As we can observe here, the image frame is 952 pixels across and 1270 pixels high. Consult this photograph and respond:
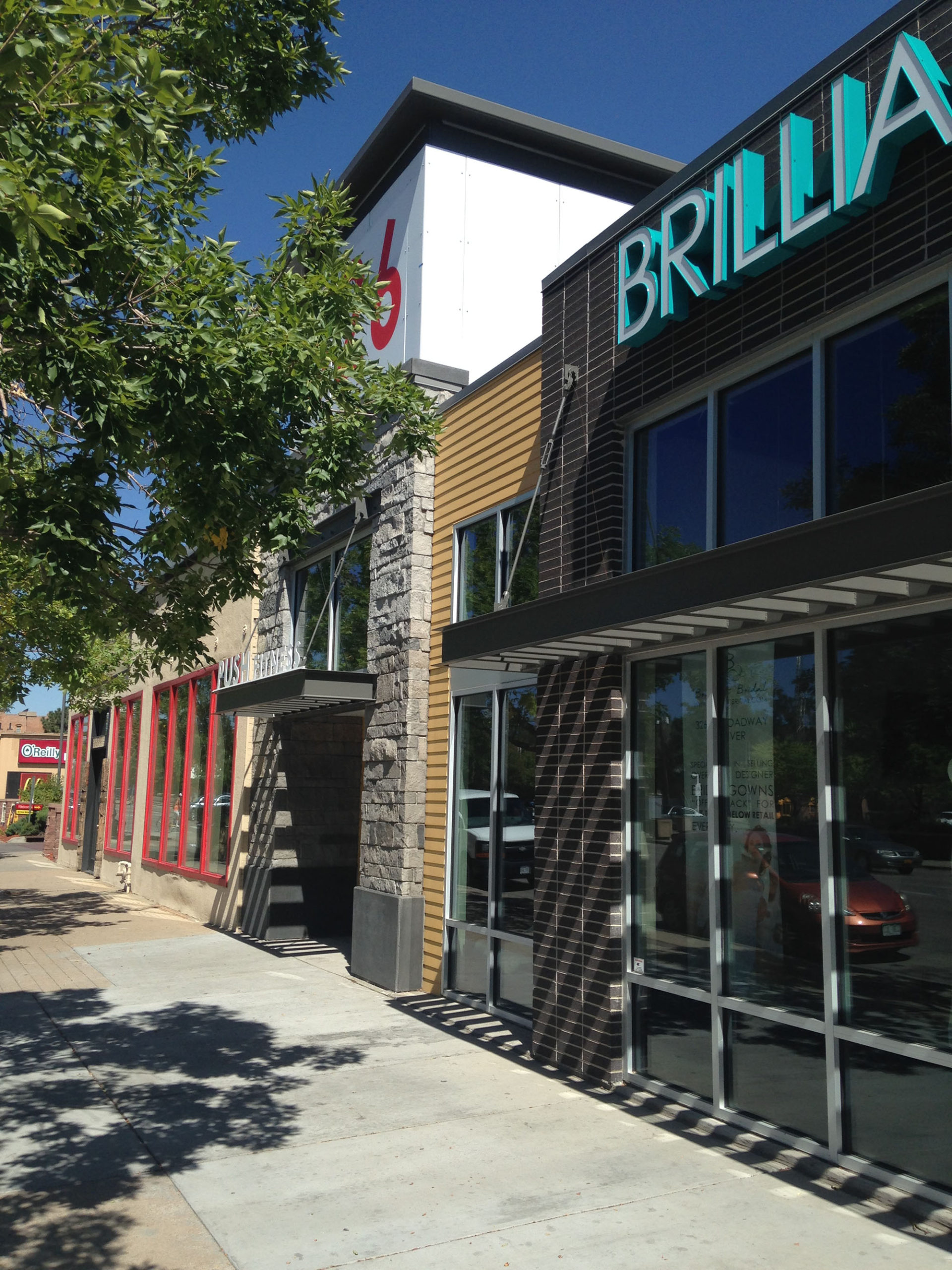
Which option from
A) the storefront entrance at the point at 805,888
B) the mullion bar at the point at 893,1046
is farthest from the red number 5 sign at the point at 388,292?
the mullion bar at the point at 893,1046

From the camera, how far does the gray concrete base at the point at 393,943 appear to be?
11.4 meters

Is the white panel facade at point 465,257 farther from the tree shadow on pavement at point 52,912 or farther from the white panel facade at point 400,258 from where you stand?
the tree shadow on pavement at point 52,912

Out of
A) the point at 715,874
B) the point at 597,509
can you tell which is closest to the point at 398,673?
the point at 597,509

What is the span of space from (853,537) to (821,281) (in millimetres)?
2317

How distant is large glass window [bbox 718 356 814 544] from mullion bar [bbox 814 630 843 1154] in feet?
3.20

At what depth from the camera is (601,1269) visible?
199 inches

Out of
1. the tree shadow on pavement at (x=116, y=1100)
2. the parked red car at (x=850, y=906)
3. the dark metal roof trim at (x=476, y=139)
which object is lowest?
the tree shadow on pavement at (x=116, y=1100)

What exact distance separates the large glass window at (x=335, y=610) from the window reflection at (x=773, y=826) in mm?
6934

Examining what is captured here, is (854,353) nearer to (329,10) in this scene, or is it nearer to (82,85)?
(82,85)

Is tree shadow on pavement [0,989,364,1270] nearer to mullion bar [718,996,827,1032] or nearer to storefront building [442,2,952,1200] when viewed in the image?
storefront building [442,2,952,1200]

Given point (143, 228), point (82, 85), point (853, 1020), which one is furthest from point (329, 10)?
point (853, 1020)

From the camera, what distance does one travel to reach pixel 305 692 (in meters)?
12.1

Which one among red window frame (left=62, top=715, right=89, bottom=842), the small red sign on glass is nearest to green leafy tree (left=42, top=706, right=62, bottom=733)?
the small red sign on glass

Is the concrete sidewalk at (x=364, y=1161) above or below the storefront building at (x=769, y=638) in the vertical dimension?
below
